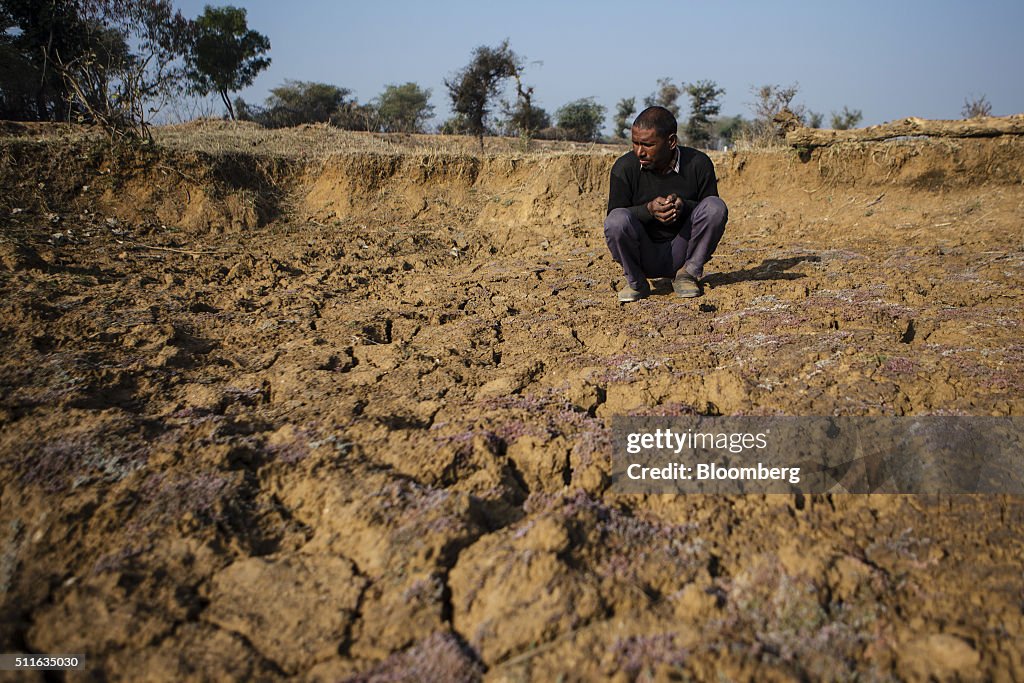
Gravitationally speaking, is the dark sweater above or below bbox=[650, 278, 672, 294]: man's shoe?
above

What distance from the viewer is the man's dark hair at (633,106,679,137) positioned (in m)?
3.45

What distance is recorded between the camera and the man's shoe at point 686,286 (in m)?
4.07

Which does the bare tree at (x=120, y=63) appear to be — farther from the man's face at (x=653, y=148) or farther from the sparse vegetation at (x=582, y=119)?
the sparse vegetation at (x=582, y=119)

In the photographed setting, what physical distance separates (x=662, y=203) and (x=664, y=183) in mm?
251

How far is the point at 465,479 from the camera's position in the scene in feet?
6.79

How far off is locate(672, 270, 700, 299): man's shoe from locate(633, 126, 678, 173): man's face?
829 mm

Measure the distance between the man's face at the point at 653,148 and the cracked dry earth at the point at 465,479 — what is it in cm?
99

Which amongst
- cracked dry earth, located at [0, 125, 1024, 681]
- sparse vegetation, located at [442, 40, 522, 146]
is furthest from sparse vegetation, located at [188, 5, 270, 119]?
cracked dry earth, located at [0, 125, 1024, 681]

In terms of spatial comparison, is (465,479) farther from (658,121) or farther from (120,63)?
(120,63)

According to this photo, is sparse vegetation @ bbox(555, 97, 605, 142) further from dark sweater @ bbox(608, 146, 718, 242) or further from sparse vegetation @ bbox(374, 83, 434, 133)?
dark sweater @ bbox(608, 146, 718, 242)

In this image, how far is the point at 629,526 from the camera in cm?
178

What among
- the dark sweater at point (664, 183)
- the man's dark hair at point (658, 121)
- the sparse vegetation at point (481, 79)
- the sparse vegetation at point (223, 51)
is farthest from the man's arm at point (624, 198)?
the sparse vegetation at point (223, 51)

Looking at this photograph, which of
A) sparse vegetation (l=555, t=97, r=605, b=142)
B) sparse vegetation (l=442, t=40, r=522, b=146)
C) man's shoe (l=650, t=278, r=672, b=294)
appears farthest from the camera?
sparse vegetation (l=555, t=97, r=605, b=142)

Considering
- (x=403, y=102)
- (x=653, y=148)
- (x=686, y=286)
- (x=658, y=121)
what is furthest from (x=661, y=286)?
(x=403, y=102)
